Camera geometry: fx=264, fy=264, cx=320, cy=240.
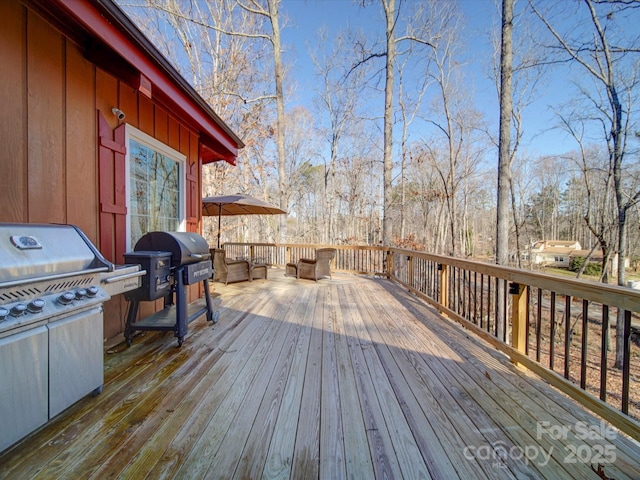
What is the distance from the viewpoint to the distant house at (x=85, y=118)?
1.82 meters

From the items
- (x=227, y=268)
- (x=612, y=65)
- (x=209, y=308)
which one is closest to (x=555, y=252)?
(x=612, y=65)

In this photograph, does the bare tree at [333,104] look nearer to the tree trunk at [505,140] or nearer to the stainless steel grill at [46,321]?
the tree trunk at [505,140]

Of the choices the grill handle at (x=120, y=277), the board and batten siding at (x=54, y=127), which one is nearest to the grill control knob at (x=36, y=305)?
the grill handle at (x=120, y=277)

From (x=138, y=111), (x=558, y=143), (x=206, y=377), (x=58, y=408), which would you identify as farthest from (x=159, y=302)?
(x=558, y=143)

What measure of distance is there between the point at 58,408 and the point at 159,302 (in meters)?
2.04

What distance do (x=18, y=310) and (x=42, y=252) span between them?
0.35 m

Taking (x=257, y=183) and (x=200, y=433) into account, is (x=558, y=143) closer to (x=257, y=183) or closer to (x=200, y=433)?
(x=257, y=183)

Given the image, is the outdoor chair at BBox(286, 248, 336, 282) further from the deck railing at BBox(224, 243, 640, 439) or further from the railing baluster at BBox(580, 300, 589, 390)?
the railing baluster at BBox(580, 300, 589, 390)

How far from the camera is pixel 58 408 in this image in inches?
56.8

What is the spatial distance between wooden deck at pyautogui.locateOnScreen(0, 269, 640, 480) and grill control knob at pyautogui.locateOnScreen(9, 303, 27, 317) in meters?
0.74

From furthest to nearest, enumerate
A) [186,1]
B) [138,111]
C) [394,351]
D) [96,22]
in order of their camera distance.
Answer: [186,1] < [138,111] < [394,351] < [96,22]

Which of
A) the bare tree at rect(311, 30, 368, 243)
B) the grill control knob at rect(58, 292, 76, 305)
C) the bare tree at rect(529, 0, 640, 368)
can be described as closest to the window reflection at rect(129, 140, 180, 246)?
the grill control knob at rect(58, 292, 76, 305)

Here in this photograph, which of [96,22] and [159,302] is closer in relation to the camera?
[96,22]

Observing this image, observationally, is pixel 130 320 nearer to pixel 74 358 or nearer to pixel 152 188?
pixel 74 358
